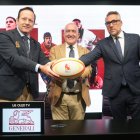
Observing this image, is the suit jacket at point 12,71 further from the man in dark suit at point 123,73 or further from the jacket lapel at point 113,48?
the jacket lapel at point 113,48

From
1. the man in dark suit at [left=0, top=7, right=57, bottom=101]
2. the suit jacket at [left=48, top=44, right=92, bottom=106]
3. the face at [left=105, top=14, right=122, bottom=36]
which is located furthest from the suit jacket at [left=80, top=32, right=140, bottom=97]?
the man in dark suit at [left=0, top=7, right=57, bottom=101]

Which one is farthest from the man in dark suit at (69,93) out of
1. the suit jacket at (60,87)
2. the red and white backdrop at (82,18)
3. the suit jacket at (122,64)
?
the red and white backdrop at (82,18)

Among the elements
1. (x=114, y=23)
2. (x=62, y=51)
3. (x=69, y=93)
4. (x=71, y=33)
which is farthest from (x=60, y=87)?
(x=114, y=23)

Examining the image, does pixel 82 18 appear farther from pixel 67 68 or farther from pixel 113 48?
pixel 67 68

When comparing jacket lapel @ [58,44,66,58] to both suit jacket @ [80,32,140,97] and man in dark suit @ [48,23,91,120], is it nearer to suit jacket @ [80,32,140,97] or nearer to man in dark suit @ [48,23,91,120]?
man in dark suit @ [48,23,91,120]

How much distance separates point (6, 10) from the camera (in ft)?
13.0

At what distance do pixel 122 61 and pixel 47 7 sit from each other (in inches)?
62.8

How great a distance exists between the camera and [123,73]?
2.86 m

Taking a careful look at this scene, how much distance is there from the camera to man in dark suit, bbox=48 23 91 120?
313 centimetres

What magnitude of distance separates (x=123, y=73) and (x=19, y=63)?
3.20 feet

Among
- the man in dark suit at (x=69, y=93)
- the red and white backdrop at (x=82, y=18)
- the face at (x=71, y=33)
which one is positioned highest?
the red and white backdrop at (x=82, y=18)

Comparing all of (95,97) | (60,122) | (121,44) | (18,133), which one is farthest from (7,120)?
(95,97)

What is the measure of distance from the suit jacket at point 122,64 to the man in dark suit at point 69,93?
30 cm

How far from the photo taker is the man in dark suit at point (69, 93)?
313 cm
